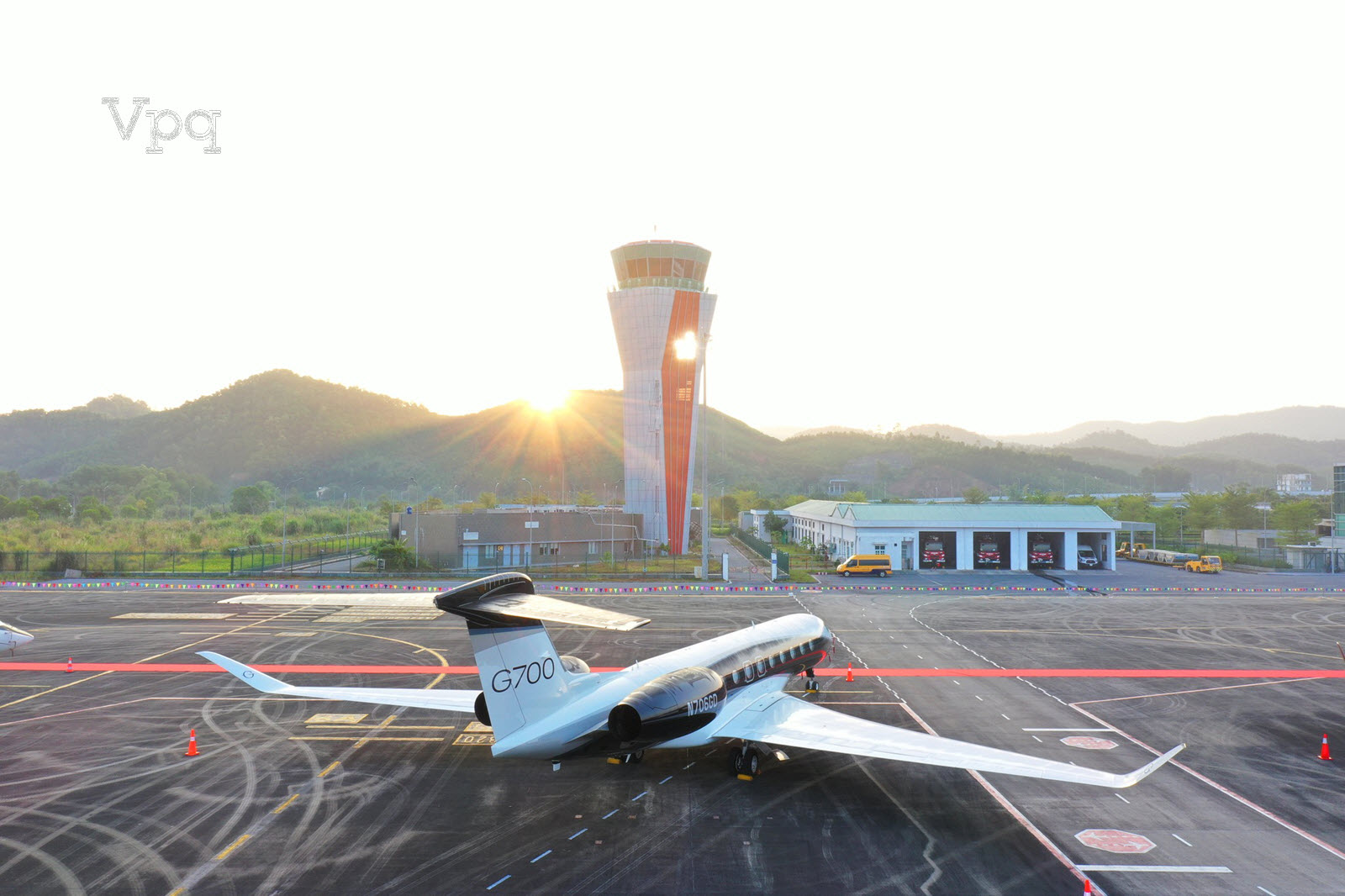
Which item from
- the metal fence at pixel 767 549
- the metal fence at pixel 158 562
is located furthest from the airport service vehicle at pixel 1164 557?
the metal fence at pixel 158 562

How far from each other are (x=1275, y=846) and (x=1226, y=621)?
3715 centimetres

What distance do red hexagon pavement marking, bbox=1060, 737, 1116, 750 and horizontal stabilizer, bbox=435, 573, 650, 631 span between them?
629 inches

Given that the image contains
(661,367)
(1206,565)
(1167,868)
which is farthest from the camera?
(661,367)

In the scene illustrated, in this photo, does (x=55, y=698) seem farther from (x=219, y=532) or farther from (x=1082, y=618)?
(x=219, y=532)

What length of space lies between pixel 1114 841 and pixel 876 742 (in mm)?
5416

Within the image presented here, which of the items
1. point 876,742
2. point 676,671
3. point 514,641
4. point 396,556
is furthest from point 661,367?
point 514,641

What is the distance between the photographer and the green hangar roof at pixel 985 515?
72.1 metres

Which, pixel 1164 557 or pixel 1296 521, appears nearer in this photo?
pixel 1164 557

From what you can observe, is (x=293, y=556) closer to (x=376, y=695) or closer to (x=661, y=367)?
(x=661, y=367)

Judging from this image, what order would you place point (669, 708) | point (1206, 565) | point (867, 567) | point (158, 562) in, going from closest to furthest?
point (669, 708) → point (867, 567) → point (158, 562) → point (1206, 565)

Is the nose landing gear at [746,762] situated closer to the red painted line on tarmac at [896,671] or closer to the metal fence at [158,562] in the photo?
the red painted line on tarmac at [896,671]

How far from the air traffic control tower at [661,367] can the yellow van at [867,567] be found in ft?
84.0

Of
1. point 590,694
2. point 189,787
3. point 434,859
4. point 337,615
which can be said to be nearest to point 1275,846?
point 590,694

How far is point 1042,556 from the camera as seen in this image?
2926 inches
